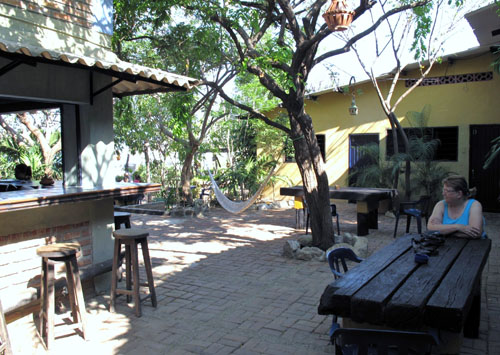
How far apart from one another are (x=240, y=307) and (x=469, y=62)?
8.36 metres

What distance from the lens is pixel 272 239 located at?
739cm

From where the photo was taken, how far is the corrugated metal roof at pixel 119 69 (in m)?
3.12

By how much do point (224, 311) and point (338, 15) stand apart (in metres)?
3.09

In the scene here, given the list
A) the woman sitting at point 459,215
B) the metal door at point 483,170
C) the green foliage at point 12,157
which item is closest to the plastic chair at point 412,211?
the metal door at point 483,170

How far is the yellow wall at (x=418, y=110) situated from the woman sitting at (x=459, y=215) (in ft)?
22.7

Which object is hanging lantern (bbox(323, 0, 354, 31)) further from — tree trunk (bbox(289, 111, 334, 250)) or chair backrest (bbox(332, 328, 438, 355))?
chair backrest (bbox(332, 328, 438, 355))

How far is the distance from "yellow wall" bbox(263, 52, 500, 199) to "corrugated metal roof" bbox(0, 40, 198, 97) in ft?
24.1

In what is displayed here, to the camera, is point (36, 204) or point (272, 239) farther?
point (272, 239)

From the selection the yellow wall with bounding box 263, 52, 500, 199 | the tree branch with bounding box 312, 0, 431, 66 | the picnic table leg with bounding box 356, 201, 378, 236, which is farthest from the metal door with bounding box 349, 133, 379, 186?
the tree branch with bounding box 312, 0, 431, 66

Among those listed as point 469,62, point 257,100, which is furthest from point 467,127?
point 257,100

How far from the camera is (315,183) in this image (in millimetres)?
6148

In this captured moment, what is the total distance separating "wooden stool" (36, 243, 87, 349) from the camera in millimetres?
3346

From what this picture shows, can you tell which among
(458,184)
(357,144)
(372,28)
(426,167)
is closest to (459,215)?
(458,184)

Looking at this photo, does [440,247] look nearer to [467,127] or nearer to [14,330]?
[14,330]
